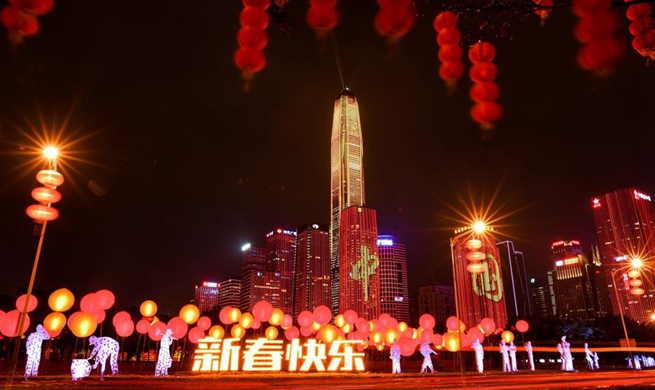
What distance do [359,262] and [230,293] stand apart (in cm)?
6170

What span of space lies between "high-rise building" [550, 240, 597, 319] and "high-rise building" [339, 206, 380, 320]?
54540mm

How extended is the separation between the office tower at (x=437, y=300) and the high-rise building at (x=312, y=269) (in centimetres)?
3252

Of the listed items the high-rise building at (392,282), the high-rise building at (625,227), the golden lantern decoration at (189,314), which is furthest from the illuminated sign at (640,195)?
the golden lantern decoration at (189,314)

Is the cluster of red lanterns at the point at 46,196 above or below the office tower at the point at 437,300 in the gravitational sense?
below

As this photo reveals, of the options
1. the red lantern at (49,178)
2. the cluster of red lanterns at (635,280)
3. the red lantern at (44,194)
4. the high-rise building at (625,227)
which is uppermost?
the high-rise building at (625,227)

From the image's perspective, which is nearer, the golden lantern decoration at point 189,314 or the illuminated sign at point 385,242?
the golden lantern decoration at point 189,314

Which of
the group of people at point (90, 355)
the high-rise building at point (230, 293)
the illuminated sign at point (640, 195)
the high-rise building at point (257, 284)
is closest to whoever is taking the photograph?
the group of people at point (90, 355)

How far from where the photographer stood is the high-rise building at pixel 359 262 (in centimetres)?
12750

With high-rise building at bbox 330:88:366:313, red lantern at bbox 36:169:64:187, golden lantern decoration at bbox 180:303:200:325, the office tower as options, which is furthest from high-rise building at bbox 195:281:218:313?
red lantern at bbox 36:169:64:187

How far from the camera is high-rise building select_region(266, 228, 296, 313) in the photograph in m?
165

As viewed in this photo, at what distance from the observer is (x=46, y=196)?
9.95 meters

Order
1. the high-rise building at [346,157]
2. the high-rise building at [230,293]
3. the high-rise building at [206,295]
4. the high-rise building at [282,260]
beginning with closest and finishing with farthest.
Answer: the high-rise building at [346,157] → the high-rise building at [282,260] → the high-rise building at [230,293] → the high-rise building at [206,295]

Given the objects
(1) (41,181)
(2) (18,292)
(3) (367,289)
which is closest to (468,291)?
(3) (367,289)

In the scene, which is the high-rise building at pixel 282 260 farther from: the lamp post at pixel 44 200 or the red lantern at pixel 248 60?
the red lantern at pixel 248 60
